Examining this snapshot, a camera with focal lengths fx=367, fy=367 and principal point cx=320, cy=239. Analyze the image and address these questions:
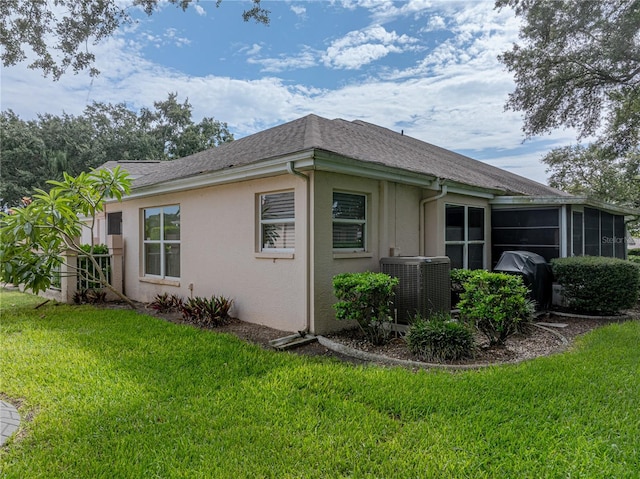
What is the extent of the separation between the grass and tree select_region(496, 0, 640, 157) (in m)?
10.4

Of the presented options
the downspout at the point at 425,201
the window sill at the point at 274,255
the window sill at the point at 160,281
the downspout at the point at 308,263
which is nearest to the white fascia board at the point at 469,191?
the downspout at the point at 425,201

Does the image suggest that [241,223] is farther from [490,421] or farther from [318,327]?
[490,421]

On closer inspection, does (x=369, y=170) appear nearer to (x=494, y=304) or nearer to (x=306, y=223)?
(x=306, y=223)

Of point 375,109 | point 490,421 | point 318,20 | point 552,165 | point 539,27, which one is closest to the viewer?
point 490,421

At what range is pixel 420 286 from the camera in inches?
240

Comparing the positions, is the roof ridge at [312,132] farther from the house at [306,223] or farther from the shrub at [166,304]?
the shrub at [166,304]

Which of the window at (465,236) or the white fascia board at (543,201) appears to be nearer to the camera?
the window at (465,236)

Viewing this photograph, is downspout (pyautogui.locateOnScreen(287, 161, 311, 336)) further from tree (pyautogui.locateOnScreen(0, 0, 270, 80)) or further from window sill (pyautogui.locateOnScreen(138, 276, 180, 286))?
window sill (pyautogui.locateOnScreen(138, 276, 180, 286))

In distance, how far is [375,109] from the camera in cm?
1781

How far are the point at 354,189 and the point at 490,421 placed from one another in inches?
170

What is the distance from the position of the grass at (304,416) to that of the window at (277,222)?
6.59 ft

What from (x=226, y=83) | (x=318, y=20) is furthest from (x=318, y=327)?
(x=226, y=83)

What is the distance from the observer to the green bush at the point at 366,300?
5.35 m

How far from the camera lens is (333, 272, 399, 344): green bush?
17.5 feet
